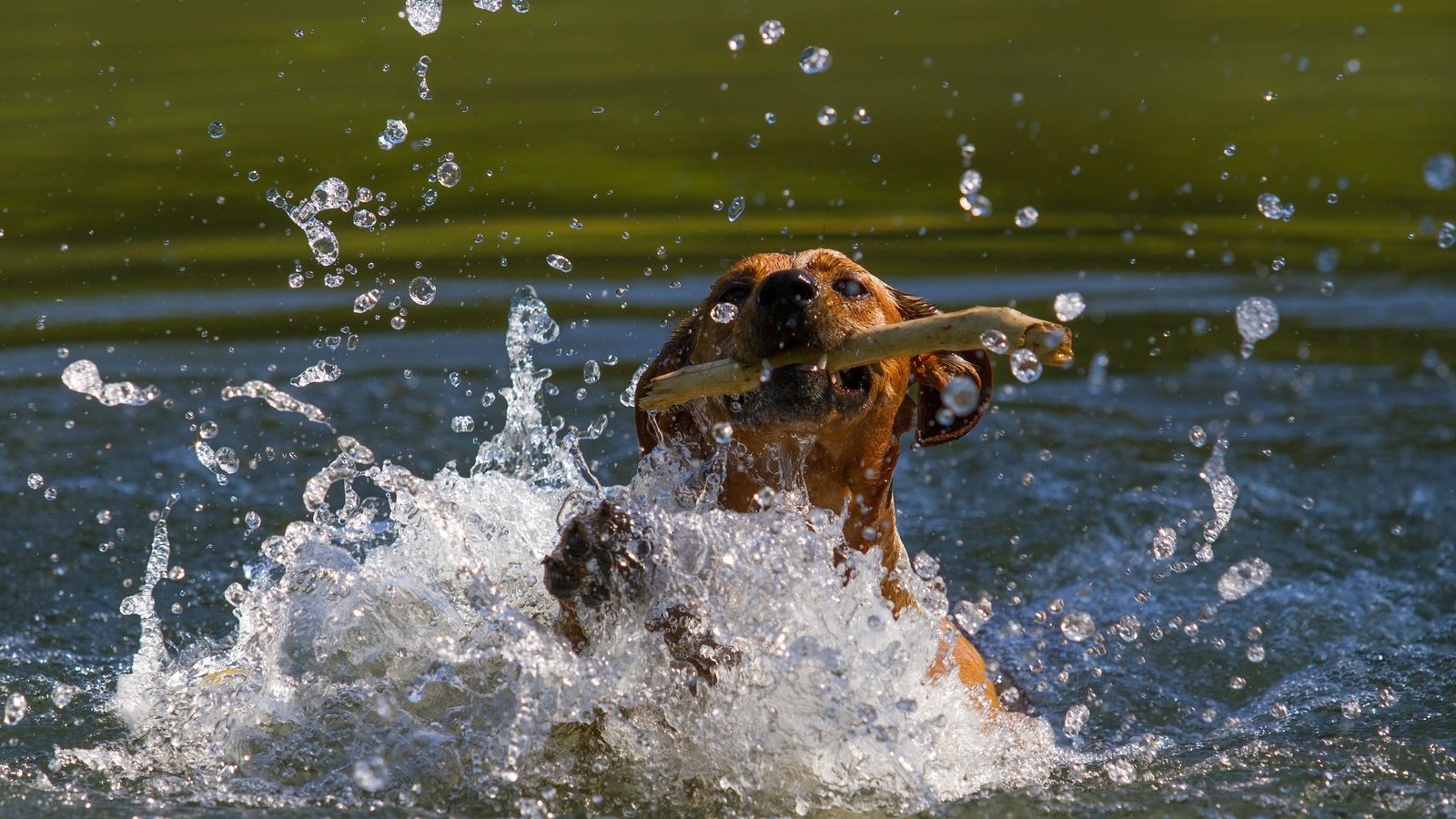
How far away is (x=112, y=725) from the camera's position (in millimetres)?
3615

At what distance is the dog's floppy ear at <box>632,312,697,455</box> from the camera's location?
3633 mm

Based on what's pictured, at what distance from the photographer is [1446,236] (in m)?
7.81

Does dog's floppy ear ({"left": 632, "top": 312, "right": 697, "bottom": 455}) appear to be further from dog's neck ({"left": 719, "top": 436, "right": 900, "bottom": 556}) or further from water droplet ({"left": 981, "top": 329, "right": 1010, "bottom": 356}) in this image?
water droplet ({"left": 981, "top": 329, "right": 1010, "bottom": 356})

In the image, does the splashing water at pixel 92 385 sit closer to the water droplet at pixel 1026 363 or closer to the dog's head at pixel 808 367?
the dog's head at pixel 808 367

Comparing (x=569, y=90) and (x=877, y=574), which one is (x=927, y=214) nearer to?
(x=569, y=90)

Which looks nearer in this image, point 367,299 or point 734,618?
point 734,618

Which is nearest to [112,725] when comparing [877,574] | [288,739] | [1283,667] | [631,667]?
[288,739]

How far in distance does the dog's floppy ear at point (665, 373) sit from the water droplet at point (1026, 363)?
0.76 metres

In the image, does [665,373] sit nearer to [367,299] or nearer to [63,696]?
[63,696]

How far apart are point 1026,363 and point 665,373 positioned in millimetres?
867

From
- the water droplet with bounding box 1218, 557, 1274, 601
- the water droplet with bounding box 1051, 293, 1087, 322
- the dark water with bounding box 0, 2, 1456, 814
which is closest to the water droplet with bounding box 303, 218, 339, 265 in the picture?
the dark water with bounding box 0, 2, 1456, 814

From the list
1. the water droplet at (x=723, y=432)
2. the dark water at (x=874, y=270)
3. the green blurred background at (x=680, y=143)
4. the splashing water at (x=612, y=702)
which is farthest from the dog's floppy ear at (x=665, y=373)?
the green blurred background at (x=680, y=143)

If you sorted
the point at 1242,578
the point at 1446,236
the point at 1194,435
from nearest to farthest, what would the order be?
the point at 1242,578
the point at 1194,435
the point at 1446,236

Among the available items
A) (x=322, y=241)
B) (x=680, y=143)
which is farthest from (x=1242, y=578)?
(x=680, y=143)
